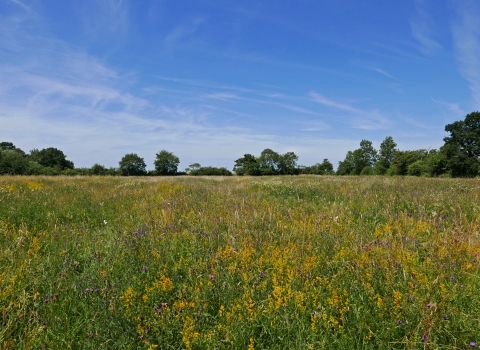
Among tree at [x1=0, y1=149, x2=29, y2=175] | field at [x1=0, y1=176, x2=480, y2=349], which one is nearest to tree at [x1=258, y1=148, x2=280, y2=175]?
tree at [x1=0, y1=149, x2=29, y2=175]

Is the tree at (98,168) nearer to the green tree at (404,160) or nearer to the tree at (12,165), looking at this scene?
the tree at (12,165)

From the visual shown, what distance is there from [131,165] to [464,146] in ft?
271

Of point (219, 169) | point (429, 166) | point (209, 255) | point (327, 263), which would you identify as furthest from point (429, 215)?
point (219, 169)

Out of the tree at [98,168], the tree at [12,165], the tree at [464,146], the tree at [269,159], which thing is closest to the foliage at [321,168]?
the tree at [269,159]

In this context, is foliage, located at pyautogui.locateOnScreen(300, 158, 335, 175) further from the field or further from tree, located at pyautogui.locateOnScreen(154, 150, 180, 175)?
the field

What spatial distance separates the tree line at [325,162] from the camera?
45.8 metres

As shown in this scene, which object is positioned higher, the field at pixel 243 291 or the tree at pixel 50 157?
the tree at pixel 50 157

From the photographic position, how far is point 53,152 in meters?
81.9

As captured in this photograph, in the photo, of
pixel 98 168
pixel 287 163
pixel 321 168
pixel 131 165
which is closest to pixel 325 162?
pixel 321 168

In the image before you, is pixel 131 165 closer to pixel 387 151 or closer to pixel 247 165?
pixel 247 165

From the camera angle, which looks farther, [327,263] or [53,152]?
[53,152]

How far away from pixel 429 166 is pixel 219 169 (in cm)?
5283

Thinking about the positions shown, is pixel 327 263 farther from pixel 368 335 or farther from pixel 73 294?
pixel 73 294

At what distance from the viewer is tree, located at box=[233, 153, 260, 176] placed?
8301 cm
